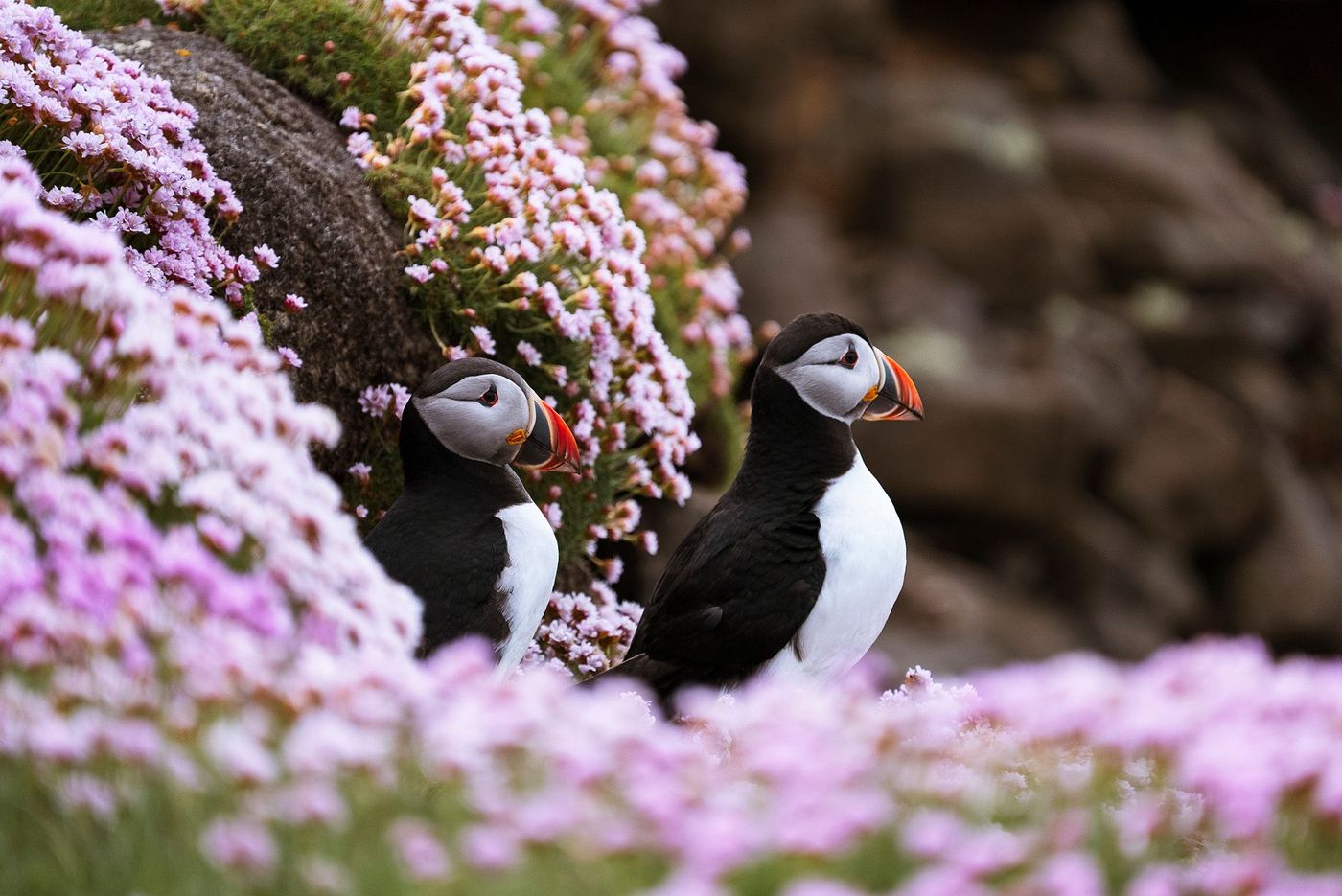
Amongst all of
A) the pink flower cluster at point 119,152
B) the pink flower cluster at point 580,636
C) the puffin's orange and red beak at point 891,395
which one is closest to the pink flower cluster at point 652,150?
the pink flower cluster at point 580,636

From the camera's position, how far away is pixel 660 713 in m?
4.44

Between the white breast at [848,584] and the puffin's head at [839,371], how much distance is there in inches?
10.8

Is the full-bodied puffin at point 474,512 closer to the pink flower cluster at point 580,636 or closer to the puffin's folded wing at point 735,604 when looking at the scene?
the puffin's folded wing at point 735,604

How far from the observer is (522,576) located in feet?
13.8

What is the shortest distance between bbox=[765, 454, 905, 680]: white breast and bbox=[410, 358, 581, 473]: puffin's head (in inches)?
31.7

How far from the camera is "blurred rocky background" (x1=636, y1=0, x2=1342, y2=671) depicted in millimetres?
13367

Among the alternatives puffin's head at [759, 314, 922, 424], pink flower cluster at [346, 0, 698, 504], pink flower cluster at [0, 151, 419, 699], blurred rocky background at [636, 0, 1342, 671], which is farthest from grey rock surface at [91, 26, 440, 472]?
blurred rocky background at [636, 0, 1342, 671]

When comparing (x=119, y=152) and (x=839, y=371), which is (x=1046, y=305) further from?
(x=119, y=152)

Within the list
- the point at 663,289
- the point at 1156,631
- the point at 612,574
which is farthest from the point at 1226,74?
the point at 612,574

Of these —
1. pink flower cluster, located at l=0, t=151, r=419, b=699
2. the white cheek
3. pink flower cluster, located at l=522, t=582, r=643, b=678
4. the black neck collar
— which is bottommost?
pink flower cluster, located at l=522, t=582, r=643, b=678

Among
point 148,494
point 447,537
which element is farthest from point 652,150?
point 148,494

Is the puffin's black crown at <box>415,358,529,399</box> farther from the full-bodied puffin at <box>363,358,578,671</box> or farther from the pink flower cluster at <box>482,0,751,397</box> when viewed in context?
the pink flower cluster at <box>482,0,751,397</box>

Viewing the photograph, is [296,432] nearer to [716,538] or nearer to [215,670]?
[215,670]

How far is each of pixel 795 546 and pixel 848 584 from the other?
195 mm
